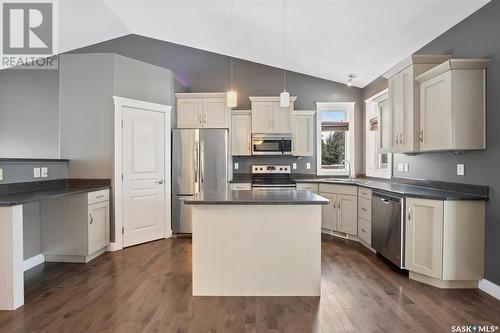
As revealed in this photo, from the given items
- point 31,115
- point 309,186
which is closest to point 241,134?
point 309,186

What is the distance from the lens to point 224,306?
2418 millimetres

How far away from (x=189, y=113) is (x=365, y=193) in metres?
3.16

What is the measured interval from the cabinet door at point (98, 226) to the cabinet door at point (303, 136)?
3.25 metres

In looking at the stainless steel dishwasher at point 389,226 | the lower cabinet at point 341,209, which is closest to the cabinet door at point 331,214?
the lower cabinet at point 341,209

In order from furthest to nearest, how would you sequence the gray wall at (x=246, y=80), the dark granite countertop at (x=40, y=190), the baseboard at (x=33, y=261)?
the gray wall at (x=246, y=80), the baseboard at (x=33, y=261), the dark granite countertop at (x=40, y=190)

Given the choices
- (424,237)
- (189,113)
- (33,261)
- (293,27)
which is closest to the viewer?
(424,237)

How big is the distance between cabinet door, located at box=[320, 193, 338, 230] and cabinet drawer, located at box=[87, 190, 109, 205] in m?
3.33

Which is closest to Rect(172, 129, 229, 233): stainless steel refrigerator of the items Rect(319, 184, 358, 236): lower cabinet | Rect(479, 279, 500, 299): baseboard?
Rect(319, 184, 358, 236): lower cabinet

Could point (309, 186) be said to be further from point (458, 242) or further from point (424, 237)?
point (458, 242)

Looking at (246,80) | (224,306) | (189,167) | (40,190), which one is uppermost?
(246,80)

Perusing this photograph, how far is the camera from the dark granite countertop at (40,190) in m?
2.47

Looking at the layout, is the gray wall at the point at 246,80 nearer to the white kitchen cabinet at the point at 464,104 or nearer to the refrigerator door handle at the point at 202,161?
the refrigerator door handle at the point at 202,161

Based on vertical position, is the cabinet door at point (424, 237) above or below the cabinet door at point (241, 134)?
below

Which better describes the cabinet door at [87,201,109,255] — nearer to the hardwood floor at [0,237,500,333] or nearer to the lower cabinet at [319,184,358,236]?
the hardwood floor at [0,237,500,333]
